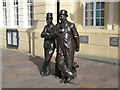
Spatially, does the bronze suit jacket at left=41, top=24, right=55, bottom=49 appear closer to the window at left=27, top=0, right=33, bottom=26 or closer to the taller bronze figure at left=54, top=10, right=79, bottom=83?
the taller bronze figure at left=54, top=10, right=79, bottom=83

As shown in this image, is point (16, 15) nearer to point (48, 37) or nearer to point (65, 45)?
point (48, 37)

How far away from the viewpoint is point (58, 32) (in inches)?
277

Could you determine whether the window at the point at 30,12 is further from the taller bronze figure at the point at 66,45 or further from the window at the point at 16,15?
the taller bronze figure at the point at 66,45

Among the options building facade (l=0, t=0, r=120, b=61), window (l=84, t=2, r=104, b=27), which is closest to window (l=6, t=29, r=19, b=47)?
building facade (l=0, t=0, r=120, b=61)

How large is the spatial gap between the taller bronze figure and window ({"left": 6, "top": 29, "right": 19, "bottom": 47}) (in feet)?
25.7

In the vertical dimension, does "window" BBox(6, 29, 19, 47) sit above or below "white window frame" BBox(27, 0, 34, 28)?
below

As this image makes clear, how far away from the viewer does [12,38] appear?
48.4ft

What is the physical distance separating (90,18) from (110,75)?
14.6 feet

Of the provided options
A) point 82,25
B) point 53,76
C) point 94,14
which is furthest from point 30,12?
point 53,76

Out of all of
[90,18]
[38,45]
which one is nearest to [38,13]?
[38,45]

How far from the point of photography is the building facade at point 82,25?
10.4m

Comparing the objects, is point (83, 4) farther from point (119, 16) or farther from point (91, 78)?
point (91, 78)

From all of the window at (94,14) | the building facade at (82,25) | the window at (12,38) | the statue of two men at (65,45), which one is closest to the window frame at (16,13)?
the building facade at (82,25)

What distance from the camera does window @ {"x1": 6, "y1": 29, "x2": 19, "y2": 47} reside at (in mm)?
14477
